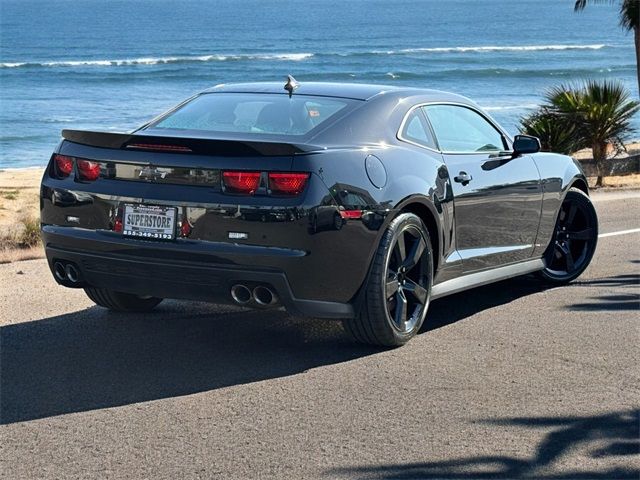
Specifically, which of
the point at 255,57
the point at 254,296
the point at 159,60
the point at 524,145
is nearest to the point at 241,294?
the point at 254,296

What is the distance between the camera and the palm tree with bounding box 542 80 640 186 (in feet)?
65.6

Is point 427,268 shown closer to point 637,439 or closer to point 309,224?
point 309,224

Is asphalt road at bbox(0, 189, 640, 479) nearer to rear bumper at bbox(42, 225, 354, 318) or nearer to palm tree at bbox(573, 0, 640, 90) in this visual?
rear bumper at bbox(42, 225, 354, 318)

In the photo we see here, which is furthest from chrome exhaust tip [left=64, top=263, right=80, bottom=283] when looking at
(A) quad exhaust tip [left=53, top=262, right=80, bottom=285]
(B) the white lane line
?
(B) the white lane line

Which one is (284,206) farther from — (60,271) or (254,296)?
(60,271)

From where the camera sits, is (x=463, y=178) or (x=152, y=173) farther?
(x=463, y=178)

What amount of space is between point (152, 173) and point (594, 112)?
15.1 metres

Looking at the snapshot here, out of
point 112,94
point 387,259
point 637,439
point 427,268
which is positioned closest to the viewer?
point 637,439

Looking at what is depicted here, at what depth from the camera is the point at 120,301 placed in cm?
745

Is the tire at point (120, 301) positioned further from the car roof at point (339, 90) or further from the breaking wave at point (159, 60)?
the breaking wave at point (159, 60)

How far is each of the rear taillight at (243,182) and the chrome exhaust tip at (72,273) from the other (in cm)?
109

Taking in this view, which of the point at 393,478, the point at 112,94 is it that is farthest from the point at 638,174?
the point at 112,94

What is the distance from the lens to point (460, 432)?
202 inches

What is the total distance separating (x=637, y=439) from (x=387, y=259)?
6.08 feet
